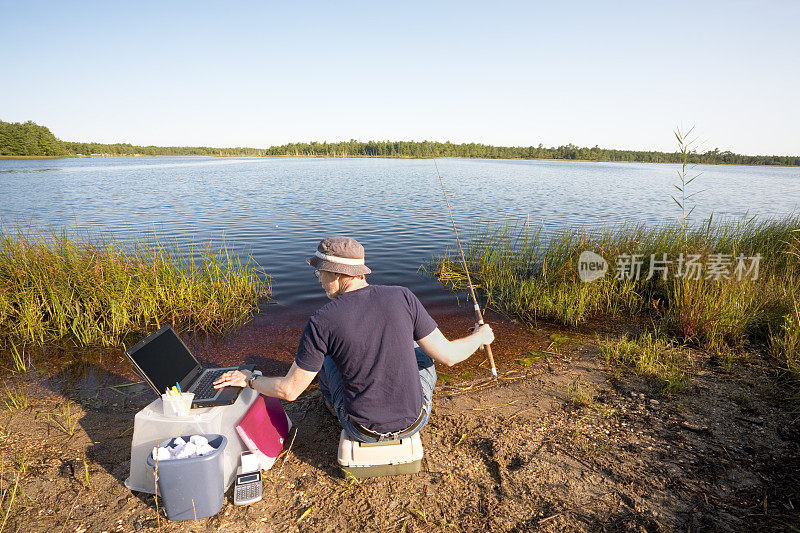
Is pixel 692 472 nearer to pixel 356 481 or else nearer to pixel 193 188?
pixel 356 481

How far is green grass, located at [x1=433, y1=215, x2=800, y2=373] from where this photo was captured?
528 centimetres

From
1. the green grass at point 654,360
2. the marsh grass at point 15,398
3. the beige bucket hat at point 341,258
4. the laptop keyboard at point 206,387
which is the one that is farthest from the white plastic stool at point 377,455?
the marsh grass at point 15,398

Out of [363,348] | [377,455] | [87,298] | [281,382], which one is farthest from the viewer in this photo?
[87,298]

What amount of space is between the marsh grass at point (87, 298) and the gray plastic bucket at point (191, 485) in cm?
392

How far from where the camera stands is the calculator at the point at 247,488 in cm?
279

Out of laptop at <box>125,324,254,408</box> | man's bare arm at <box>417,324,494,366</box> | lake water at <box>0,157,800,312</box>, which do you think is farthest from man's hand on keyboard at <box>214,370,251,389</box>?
lake water at <box>0,157,800,312</box>

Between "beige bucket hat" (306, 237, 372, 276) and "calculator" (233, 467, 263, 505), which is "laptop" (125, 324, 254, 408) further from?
"beige bucket hat" (306, 237, 372, 276)

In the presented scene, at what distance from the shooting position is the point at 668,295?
20.6 feet

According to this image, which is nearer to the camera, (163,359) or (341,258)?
(341,258)

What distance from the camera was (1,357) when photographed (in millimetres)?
5238

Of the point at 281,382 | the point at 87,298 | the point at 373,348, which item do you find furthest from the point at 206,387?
the point at 87,298

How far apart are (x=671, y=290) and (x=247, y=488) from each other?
23.3 feet

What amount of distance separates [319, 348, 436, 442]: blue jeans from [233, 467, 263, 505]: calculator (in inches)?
28.1

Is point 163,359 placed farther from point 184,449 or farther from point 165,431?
point 184,449
